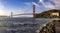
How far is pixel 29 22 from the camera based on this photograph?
68.8 inches

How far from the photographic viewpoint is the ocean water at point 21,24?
1733mm

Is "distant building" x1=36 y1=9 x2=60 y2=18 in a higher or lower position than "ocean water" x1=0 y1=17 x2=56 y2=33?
higher

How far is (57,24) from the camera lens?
1704mm

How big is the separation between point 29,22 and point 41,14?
0.57 feet

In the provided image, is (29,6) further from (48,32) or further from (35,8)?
(48,32)

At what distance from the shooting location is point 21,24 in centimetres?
175

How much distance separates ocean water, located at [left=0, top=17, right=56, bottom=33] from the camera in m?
1.73

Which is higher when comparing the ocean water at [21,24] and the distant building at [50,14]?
the distant building at [50,14]

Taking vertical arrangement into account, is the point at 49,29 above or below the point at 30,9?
below

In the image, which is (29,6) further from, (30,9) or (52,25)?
(52,25)

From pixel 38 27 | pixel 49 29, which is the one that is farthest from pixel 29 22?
→ pixel 49 29

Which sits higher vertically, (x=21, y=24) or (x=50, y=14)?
(x=50, y=14)

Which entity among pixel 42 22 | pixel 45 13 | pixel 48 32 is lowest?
pixel 48 32

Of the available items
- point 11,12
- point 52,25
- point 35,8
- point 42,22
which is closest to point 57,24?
point 52,25
